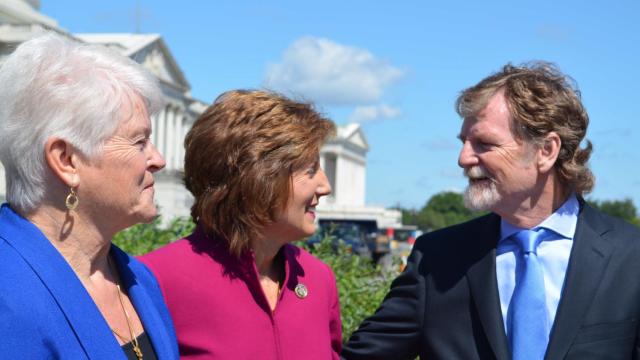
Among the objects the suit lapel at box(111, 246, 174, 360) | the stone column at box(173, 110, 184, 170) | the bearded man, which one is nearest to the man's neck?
the bearded man

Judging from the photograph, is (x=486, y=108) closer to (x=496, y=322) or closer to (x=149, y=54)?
(x=496, y=322)

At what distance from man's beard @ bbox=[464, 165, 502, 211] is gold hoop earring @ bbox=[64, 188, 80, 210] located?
1623 mm

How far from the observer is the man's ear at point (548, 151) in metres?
3.36

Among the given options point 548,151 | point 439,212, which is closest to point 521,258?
point 548,151

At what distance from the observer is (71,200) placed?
2461 mm

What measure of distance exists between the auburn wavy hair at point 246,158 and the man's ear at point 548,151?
0.92 m

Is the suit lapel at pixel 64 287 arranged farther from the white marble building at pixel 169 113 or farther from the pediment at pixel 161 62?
the pediment at pixel 161 62

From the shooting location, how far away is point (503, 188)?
10.9ft

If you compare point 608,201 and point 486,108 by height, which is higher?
point 486,108

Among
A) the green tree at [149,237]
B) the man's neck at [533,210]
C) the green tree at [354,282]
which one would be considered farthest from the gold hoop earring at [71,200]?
the green tree at [149,237]

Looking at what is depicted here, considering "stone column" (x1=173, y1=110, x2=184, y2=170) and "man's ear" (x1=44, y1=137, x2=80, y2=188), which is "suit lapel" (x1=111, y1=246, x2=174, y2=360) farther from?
"stone column" (x1=173, y1=110, x2=184, y2=170)

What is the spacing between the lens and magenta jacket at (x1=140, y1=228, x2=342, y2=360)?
305 cm

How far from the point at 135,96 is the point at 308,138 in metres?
0.82

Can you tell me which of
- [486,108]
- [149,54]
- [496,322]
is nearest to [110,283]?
[496,322]
